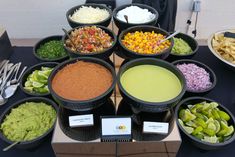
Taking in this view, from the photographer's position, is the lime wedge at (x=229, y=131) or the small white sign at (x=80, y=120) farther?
the lime wedge at (x=229, y=131)

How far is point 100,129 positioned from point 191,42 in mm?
873

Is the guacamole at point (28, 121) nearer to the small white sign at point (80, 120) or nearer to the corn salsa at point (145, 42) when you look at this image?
the small white sign at point (80, 120)

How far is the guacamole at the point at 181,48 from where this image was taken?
4.42 feet

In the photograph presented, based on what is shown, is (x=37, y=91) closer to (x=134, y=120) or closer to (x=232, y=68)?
(x=134, y=120)

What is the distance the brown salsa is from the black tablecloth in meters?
0.28

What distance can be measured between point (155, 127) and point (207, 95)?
527mm

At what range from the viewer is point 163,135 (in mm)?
860

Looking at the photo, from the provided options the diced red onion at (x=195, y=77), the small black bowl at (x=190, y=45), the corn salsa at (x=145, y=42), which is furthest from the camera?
the small black bowl at (x=190, y=45)

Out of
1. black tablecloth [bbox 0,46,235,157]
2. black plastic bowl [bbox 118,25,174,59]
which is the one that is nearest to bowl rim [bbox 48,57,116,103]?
black plastic bowl [bbox 118,25,174,59]

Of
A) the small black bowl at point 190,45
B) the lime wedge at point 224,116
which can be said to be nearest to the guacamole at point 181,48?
the small black bowl at point 190,45

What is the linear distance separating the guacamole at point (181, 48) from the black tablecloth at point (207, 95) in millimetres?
118

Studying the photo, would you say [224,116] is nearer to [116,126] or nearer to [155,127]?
[155,127]

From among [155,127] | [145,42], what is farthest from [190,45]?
[155,127]

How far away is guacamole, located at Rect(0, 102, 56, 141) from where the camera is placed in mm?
947
